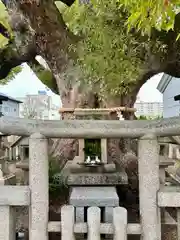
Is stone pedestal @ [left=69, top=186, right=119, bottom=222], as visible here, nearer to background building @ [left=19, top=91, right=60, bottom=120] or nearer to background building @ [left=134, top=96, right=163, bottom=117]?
background building @ [left=19, top=91, right=60, bottom=120]

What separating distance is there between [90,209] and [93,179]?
1.08 meters

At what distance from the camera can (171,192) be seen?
7.15ft

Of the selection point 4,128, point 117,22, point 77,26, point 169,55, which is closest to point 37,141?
point 4,128

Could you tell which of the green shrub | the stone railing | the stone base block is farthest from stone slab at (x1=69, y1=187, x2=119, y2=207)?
the stone base block

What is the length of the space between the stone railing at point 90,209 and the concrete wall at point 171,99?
844 centimetres

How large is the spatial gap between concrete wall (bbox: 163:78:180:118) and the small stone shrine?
6323 mm

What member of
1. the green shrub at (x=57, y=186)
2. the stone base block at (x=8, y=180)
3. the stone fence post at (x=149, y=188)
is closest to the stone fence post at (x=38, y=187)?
the stone fence post at (x=149, y=188)

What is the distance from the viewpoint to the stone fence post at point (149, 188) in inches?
85.7

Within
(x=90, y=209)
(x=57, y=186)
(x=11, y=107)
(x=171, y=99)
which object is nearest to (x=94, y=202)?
(x=90, y=209)

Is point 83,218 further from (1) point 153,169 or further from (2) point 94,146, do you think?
(2) point 94,146

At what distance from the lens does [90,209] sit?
7.18ft

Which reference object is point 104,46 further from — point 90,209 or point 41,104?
point 41,104

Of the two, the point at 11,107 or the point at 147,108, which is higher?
the point at 147,108

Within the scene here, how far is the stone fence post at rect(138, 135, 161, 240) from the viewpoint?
2.18 m
